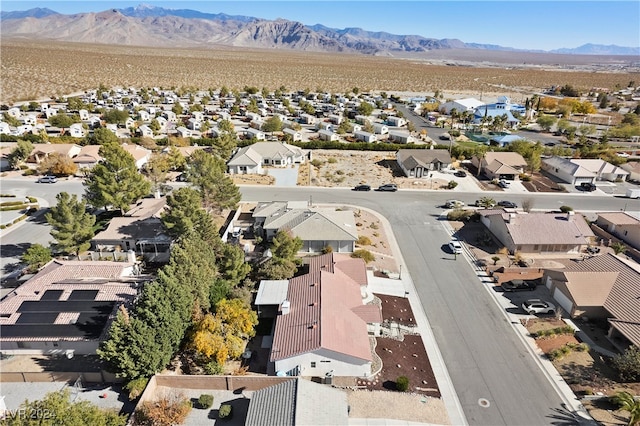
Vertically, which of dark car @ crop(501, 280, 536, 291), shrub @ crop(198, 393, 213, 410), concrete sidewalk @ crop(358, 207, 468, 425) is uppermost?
dark car @ crop(501, 280, 536, 291)

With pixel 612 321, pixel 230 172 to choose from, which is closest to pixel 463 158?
pixel 230 172

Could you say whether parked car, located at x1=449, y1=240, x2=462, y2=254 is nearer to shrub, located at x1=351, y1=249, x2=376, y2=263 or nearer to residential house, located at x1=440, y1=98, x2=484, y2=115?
shrub, located at x1=351, y1=249, x2=376, y2=263

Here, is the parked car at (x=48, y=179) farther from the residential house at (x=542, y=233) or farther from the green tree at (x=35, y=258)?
the residential house at (x=542, y=233)

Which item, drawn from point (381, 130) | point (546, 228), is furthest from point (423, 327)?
point (381, 130)

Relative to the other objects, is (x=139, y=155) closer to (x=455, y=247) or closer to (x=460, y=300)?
(x=455, y=247)

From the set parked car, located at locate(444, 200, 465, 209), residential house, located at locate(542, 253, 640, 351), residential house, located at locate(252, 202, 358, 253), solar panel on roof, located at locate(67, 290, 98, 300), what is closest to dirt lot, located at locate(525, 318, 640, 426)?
residential house, located at locate(542, 253, 640, 351)

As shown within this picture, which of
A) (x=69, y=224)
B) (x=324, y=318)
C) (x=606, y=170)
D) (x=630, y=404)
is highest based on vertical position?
(x=606, y=170)
